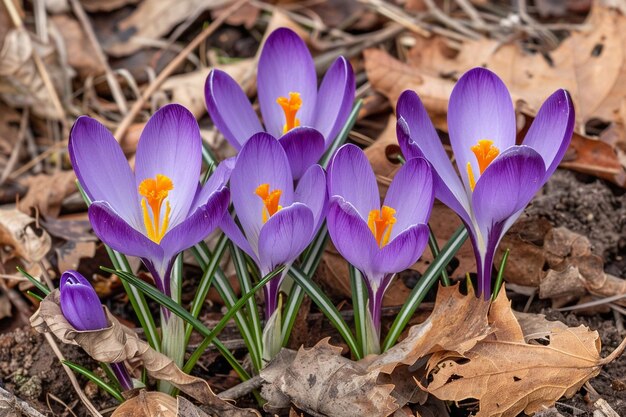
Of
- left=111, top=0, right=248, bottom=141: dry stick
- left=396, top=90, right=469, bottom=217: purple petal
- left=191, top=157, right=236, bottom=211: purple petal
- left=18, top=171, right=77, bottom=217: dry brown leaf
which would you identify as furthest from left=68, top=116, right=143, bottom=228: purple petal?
left=111, top=0, right=248, bottom=141: dry stick

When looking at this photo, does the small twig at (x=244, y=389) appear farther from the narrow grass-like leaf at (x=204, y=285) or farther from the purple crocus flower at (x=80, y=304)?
the purple crocus flower at (x=80, y=304)

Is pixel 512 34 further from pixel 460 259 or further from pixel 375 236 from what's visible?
pixel 375 236

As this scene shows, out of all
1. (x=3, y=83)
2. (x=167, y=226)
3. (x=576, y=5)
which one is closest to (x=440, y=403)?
(x=167, y=226)

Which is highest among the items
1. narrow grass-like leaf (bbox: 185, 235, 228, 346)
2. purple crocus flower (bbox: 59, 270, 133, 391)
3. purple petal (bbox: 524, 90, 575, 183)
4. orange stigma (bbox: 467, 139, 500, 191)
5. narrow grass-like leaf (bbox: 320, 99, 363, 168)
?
purple petal (bbox: 524, 90, 575, 183)

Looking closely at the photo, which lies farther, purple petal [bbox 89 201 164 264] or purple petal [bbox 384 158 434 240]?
purple petal [bbox 384 158 434 240]

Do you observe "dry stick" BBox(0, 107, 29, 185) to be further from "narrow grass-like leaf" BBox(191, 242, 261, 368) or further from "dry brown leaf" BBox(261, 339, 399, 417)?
"dry brown leaf" BBox(261, 339, 399, 417)

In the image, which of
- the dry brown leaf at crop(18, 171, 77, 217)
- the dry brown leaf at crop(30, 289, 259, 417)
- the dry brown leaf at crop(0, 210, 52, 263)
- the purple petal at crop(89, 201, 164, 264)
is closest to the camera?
the purple petal at crop(89, 201, 164, 264)

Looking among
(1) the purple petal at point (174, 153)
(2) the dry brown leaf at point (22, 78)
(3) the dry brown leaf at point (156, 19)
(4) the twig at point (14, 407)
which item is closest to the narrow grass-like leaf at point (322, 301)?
(1) the purple petal at point (174, 153)
